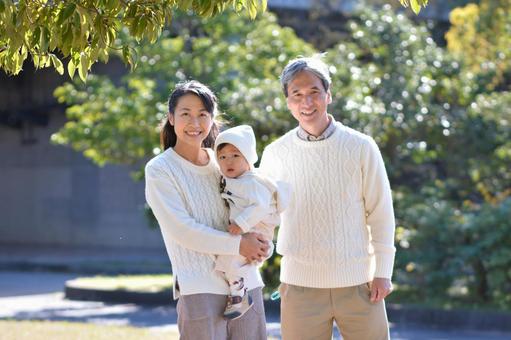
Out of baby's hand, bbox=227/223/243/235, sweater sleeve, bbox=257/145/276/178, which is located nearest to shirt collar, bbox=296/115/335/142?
sweater sleeve, bbox=257/145/276/178

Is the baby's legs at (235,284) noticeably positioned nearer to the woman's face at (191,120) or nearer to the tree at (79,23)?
the woman's face at (191,120)

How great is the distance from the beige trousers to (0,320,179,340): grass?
5445 millimetres

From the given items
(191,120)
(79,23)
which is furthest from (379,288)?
(79,23)

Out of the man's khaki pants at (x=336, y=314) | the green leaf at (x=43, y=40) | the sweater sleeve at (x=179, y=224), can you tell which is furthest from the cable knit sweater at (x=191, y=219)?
the green leaf at (x=43, y=40)

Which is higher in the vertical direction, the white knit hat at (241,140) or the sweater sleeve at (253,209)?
the white knit hat at (241,140)

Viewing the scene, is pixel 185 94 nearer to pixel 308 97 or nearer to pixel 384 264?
pixel 308 97

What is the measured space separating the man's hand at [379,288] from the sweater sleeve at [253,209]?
2.22 ft

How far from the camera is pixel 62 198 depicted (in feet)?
101

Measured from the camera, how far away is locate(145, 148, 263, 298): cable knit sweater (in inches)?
192

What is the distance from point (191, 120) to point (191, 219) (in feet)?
1.50

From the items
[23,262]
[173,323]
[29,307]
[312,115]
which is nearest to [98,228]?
[23,262]

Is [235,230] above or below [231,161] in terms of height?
below

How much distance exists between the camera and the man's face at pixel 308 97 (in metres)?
5.31

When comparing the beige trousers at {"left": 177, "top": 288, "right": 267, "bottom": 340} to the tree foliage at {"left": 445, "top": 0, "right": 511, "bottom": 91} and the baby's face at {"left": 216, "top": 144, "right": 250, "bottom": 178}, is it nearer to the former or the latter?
the baby's face at {"left": 216, "top": 144, "right": 250, "bottom": 178}
